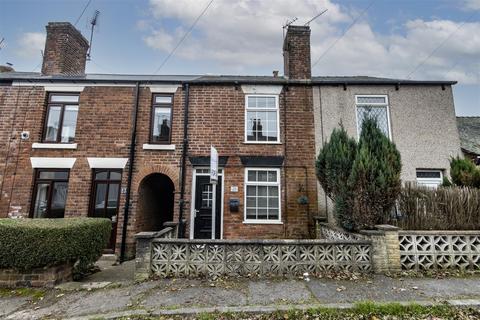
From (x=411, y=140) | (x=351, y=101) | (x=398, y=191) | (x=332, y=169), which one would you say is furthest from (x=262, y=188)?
(x=411, y=140)

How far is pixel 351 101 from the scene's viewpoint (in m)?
8.84

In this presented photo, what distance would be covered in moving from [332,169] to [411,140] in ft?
14.6

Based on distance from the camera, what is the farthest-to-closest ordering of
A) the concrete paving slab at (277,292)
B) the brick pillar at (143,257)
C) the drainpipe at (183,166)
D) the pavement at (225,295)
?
1. the drainpipe at (183,166)
2. the brick pillar at (143,257)
3. the concrete paving slab at (277,292)
4. the pavement at (225,295)

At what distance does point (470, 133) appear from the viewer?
1066cm

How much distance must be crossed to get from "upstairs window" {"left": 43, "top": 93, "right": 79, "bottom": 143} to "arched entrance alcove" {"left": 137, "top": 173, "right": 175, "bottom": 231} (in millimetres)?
3112

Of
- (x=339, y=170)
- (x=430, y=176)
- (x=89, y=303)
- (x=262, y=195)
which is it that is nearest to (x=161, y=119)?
(x=262, y=195)

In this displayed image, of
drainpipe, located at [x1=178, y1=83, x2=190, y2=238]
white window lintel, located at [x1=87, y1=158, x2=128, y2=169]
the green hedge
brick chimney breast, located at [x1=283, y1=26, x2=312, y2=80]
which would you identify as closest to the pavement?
the green hedge

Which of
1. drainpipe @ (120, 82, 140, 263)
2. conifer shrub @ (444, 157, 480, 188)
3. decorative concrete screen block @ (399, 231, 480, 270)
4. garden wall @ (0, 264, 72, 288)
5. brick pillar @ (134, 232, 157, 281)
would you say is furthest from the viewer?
drainpipe @ (120, 82, 140, 263)

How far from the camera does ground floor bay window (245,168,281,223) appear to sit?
8102mm

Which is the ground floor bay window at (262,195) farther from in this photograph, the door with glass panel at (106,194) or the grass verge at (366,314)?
the grass verge at (366,314)

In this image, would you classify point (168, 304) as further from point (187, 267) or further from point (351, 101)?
point (351, 101)

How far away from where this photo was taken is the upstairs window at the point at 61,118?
8.52 metres

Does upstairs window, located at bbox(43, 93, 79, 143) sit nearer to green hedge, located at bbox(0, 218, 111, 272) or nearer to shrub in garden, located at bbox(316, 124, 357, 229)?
green hedge, located at bbox(0, 218, 111, 272)

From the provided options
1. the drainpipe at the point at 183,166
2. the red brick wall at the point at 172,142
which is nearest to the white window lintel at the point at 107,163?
the red brick wall at the point at 172,142
